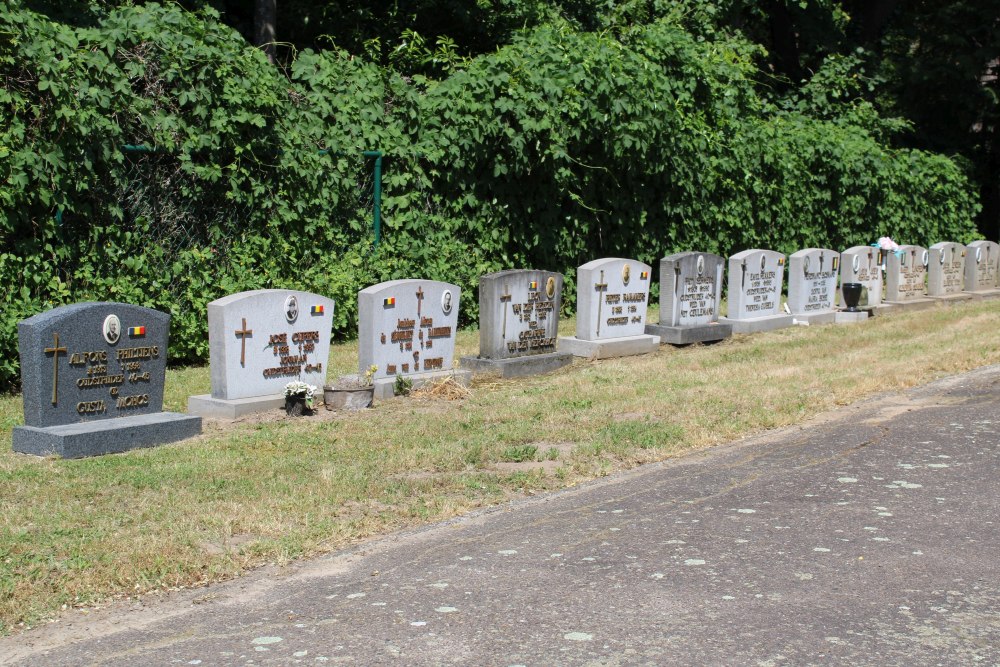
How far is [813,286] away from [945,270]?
16.0 ft

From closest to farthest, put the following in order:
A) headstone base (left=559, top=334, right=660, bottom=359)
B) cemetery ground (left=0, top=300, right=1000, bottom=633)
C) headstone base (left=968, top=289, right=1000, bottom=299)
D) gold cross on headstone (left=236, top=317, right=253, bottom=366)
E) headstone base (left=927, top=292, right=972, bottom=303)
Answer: cemetery ground (left=0, top=300, right=1000, bottom=633)
gold cross on headstone (left=236, top=317, right=253, bottom=366)
headstone base (left=559, top=334, right=660, bottom=359)
headstone base (left=927, top=292, right=972, bottom=303)
headstone base (left=968, top=289, right=1000, bottom=299)

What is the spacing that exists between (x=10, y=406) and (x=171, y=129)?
11.9 ft

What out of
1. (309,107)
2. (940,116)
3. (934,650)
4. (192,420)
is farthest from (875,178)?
(934,650)

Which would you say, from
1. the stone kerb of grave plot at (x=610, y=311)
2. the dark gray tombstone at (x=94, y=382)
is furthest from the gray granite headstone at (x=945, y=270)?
the dark gray tombstone at (x=94, y=382)

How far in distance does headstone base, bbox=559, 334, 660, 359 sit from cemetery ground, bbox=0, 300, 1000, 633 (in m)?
0.41

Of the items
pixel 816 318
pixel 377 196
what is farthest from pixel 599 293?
pixel 816 318

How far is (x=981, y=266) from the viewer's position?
2220 centimetres

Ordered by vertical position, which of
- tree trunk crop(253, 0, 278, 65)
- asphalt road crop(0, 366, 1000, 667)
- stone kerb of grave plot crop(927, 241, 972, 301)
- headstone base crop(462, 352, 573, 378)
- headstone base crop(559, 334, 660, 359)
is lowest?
asphalt road crop(0, 366, 1000, 667)

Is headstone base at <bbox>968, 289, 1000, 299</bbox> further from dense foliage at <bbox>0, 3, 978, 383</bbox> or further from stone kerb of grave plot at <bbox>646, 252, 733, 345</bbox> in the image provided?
stone kerb of grave plot at <bbox>646, 252, 733, 345</bbox>

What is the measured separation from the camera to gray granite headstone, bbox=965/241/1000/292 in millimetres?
21986

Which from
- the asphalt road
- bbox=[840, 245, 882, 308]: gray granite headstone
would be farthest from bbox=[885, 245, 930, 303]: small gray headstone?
the asphalt road

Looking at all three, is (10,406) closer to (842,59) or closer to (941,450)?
(941,450)

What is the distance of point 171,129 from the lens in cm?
1203

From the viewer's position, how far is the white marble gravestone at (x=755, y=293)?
52.7 feet
